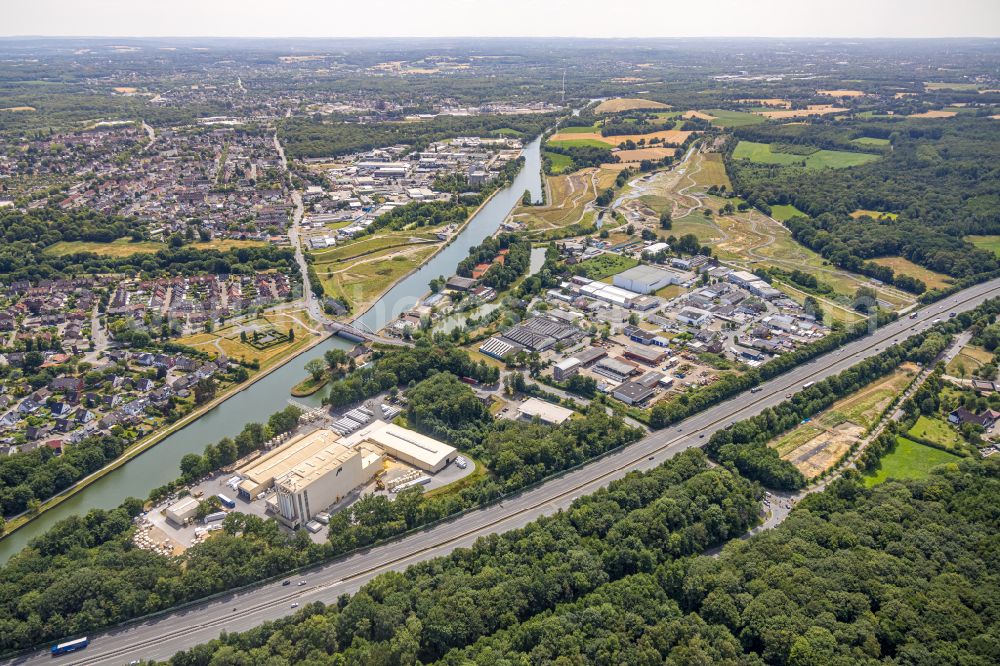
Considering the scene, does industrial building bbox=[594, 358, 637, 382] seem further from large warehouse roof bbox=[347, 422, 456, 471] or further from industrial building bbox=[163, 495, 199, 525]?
industrial building bbox=[163, 495, 199, 525]

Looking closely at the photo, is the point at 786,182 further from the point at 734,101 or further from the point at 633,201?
the point at 734,101

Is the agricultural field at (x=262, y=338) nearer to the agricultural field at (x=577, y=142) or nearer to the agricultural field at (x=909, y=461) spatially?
the agricultural field at (x=909, y=461)

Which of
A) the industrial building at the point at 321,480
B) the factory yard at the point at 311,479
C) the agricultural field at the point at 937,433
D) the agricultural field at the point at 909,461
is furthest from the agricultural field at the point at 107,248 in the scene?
the agricultural field at the point at 937,433

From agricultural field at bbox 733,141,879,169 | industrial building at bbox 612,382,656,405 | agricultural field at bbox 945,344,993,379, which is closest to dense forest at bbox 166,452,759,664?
industrial building at bbox 612,382,656,405

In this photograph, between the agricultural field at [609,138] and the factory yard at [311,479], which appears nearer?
the factory yard at [311,479]

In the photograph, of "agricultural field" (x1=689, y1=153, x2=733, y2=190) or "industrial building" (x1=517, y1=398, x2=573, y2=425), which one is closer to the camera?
"industrial building" (x1=517, y1=398, x2=573, y2=425)

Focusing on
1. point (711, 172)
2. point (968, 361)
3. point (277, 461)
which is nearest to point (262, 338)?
point (277, 461)
